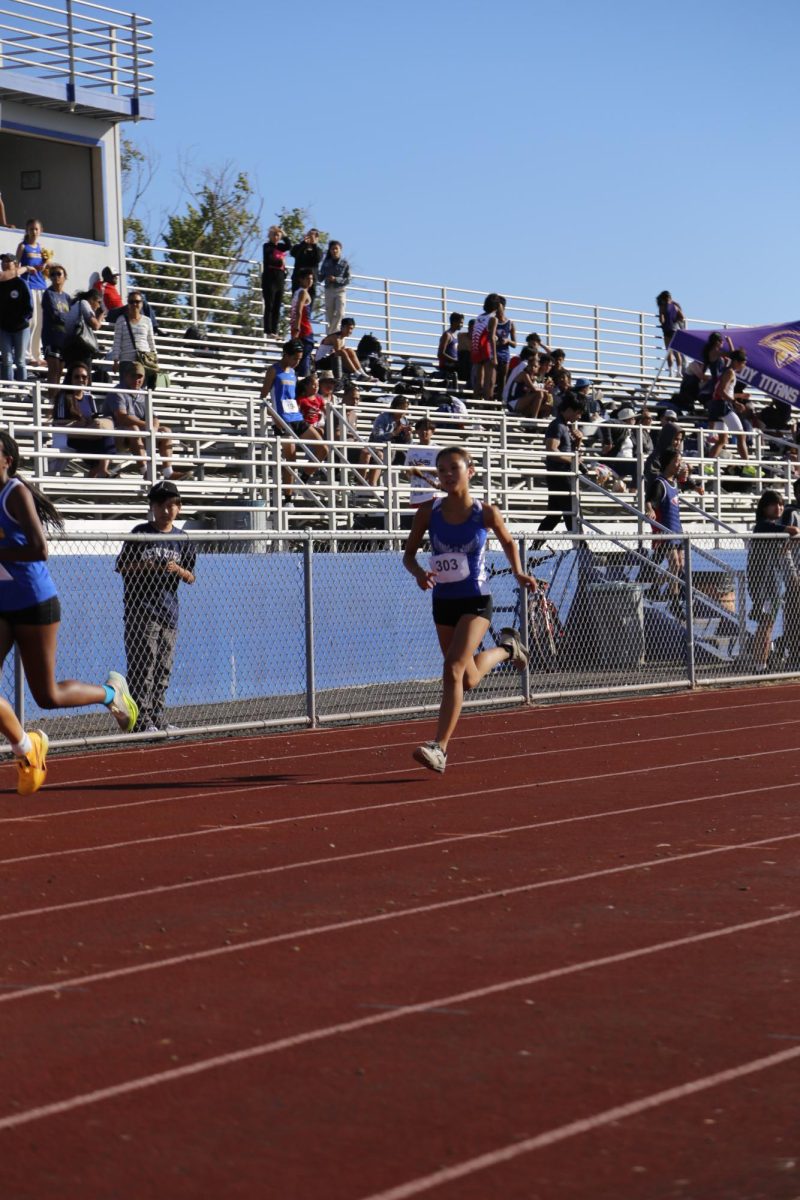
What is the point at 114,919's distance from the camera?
682 cm

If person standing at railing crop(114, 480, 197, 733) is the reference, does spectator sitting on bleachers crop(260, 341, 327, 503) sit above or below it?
above

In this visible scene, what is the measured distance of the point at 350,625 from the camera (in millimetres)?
17594

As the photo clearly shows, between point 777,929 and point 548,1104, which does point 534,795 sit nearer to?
point 777,929

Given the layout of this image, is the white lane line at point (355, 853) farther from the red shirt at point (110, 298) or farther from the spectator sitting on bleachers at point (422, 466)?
the red shirt at point (110, 298)

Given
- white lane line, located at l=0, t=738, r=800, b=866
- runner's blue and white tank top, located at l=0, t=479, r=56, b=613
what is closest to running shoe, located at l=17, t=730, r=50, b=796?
white lane line, located at l=0, t=738, r=800, b=866

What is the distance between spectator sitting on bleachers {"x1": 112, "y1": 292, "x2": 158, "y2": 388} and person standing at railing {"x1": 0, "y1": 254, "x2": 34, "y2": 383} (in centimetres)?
111

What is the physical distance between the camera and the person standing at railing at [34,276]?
2295 cm

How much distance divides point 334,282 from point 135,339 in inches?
336

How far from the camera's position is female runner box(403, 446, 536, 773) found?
36.9 feet

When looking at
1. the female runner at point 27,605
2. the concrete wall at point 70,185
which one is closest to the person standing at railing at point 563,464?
the concrete wall at point 70,185

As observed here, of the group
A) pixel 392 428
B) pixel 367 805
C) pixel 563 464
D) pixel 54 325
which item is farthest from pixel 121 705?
pixel 563 464

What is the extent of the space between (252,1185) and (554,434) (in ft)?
72.4

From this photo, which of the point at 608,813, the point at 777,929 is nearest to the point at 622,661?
the point at 608,813

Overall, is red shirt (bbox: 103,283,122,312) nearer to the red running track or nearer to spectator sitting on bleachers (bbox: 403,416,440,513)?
spectator sitting on bleachers (bbox: 403,416,440,513)
